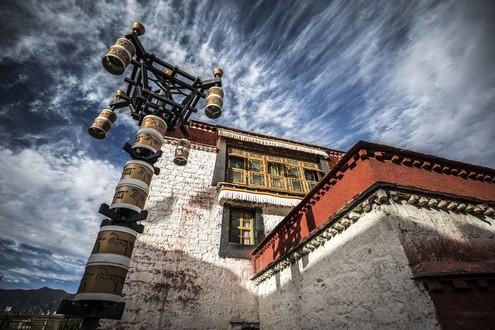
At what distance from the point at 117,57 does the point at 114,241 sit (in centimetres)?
283

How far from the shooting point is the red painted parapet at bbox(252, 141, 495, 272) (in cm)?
319

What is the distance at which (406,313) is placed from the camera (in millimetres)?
2289

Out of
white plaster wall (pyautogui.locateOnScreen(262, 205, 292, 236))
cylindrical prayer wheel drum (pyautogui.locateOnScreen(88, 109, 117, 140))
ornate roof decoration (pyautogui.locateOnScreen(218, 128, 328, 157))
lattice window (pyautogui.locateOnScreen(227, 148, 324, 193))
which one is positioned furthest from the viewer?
ornate roof decoration (pyautogui.locateOnScreen(218, 128, 328, 157))

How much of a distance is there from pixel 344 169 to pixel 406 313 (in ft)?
6.55

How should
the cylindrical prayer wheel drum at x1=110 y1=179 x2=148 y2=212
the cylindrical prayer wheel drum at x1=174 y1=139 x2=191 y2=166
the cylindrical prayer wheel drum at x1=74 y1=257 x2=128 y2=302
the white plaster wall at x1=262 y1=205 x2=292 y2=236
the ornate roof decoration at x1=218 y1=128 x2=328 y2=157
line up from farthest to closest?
the ornate roof decoration at x1=218 y1=128 x2=328 y2=157, the white plaster wall at x1=262 y1=205 x2=292 y2=236, the cylindrical prayer wheel drum at x1=174 y1=139 x2=191 y2=166, the cylindrical prayer wheel drum at x1=110 y1=179 x2=148 y2=212, the cylindrical prayer wheel drum at x1=74 y1=257 x2=128 y2=302

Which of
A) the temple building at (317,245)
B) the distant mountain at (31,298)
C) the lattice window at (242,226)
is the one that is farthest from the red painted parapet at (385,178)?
the distant mountain at (31,298)

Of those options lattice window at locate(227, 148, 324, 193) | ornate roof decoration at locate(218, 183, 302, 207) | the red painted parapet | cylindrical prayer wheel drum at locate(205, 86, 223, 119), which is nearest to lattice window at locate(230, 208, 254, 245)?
ornate roof decoration at locate(218, 183, 302, 207)

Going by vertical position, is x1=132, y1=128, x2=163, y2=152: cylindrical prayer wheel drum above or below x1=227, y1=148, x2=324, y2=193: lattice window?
below

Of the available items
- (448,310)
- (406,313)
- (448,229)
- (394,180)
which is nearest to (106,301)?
(406,313)

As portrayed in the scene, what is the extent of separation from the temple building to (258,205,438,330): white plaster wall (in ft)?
0.05

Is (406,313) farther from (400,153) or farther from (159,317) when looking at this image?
(159,317)

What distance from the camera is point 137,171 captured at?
329 centimetres

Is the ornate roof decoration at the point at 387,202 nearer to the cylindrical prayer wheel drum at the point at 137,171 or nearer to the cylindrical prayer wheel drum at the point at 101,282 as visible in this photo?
the cylindrical prayer wheel drum at the point at 137,171

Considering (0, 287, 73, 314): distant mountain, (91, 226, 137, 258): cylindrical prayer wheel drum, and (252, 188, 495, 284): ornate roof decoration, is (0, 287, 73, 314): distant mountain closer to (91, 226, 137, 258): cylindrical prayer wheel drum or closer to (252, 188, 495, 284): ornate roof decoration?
(91, 226, 137, 258): cylindrical prayer wheel drum
